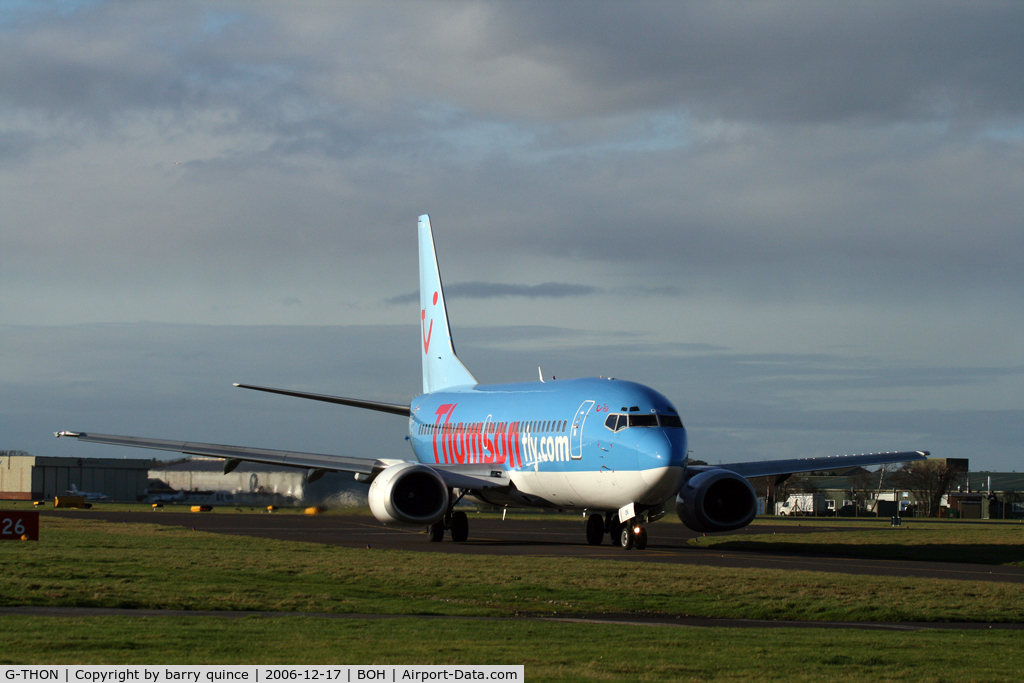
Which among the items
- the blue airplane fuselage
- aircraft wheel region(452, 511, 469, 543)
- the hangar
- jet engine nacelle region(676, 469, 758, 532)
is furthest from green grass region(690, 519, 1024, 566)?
the hangar

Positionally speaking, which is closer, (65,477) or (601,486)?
(601,486)

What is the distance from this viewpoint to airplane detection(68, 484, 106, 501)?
8721 cm

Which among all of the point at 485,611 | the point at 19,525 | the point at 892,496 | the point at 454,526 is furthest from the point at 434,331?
the point at 892,496

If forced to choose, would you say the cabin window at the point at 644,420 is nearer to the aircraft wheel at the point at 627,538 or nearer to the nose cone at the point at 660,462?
the nose cone at the point at 660,462

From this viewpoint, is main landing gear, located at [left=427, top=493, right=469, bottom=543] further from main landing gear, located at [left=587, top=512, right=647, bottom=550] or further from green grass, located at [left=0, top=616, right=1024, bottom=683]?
green grass, located at [left=0, top=616, right=1024, bottom=683]

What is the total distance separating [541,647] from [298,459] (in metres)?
23.0

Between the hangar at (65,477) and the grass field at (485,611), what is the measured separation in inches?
2737

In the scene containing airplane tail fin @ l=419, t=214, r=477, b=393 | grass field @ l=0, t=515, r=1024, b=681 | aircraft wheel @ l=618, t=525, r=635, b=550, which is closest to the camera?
grass field @ l=0, t=515, r=1024, b=681

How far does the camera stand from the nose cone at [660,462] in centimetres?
2709

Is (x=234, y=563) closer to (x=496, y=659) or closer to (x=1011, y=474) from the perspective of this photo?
(x=496, y=659)

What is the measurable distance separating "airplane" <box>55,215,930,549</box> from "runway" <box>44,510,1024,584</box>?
3.12 feet

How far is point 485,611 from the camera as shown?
15758 millimetres

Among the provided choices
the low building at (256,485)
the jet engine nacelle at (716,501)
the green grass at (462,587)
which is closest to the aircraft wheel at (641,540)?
the jet engine nacelle at (716,501)

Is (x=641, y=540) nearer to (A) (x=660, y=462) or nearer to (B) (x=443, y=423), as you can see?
(A) (x=660, y=462)
